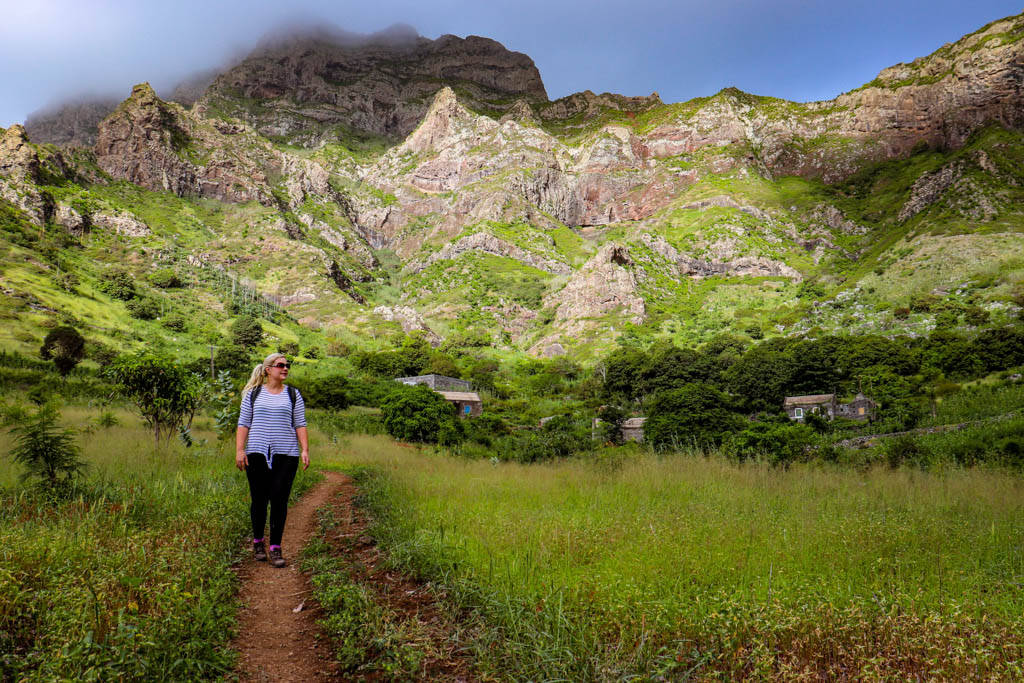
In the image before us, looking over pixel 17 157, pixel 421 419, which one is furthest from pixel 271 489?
pixel 17 157

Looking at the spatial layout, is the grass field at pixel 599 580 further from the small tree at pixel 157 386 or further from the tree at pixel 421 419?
the tree at pixel 421 419

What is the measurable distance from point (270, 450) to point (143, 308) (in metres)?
81.4

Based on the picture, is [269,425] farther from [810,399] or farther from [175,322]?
[175,322]

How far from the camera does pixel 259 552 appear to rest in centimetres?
511

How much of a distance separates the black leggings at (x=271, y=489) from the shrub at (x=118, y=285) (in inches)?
3424

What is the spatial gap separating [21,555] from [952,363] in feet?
239

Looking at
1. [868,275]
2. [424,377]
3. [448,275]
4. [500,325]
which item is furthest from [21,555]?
[448,275]

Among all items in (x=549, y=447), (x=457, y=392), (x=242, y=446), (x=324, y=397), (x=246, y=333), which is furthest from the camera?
(x=246, y=333)

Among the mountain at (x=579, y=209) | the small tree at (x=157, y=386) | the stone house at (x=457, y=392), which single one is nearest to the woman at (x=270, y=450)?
the small tree at (x=157, y=386)

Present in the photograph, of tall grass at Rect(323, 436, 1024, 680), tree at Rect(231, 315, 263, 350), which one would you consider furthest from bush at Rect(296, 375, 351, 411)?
tall grass at Rect(323, 436, 1024, 680)

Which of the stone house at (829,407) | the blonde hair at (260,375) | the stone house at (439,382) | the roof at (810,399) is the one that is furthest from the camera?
the stone house at (439,382)

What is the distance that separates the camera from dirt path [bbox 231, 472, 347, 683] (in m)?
2.95

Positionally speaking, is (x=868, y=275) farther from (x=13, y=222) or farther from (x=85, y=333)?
(x=13, y=222)

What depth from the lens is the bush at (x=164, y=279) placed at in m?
82.7
